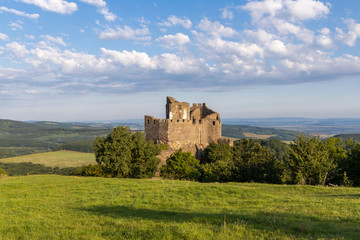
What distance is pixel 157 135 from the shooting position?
41.8 metres

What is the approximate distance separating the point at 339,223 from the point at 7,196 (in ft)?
61.0

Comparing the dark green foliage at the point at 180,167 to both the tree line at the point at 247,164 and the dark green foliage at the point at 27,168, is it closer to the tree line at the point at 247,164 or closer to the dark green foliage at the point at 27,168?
the tree line at the point at 247,164

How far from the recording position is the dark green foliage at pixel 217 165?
1062 inches

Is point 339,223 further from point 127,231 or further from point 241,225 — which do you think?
point 127,231

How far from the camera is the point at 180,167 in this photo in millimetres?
34094

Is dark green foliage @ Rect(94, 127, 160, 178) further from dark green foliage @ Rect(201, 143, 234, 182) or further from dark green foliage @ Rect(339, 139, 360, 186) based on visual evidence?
dark green foliage @ Rect(339, 139, 360, 186)

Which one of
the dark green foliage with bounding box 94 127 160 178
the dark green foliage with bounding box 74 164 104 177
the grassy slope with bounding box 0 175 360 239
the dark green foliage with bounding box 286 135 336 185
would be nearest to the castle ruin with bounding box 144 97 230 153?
the dark green foliage with bounding box 94 127 160 178

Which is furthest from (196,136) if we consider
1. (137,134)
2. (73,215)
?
(73,215)

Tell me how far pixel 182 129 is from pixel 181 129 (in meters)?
0.19

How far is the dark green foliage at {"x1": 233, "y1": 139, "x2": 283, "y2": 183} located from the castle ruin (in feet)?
46.2

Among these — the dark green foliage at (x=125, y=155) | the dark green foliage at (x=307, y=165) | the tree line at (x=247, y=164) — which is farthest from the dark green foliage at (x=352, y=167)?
the dark green foliage at (x=125, y=155)

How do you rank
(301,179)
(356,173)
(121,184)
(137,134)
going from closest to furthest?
(121,184), (301,179), (356,173), (137,134)

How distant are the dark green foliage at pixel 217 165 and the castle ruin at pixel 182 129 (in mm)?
2262

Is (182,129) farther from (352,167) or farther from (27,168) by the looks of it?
(27,168)
